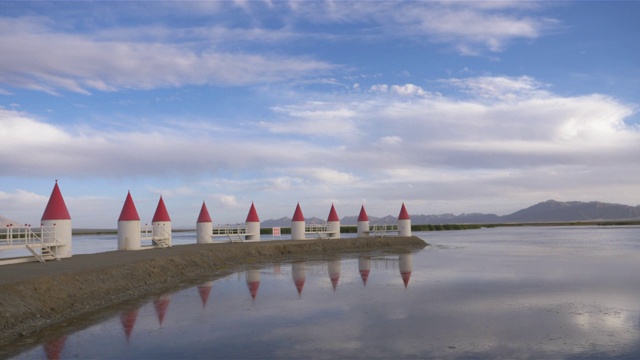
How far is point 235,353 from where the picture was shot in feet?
35.8

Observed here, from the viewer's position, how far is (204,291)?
1997 centimetres

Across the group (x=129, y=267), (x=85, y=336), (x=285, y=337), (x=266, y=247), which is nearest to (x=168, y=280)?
(x=129, y=267)

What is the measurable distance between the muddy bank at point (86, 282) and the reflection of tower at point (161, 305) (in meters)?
1.12

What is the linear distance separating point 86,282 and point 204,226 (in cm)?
2279

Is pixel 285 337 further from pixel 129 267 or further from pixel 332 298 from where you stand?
pixel 129 267

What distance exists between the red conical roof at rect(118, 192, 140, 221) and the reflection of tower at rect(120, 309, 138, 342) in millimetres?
16811

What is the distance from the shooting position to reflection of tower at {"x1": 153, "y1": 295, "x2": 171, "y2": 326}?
15.1 m

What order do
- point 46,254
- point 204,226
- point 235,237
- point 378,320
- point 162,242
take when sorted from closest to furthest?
point 378,320 < point 46,254 < point 162,242 < point 204,226 < point 235,237

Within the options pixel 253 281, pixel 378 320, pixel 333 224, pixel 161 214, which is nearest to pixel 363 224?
pixel 333 224

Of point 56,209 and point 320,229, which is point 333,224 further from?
point 56,209

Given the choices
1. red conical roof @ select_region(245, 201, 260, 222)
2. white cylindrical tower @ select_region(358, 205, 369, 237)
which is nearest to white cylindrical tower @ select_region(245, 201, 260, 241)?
red conical roof @ select_region(245, 201, 260, 222)

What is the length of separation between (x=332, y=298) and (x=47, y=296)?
864 centimetres

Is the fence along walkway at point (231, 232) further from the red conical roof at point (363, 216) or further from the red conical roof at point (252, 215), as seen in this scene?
the red conical roof at point (363, 216)

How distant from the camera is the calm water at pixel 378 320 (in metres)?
11.1
